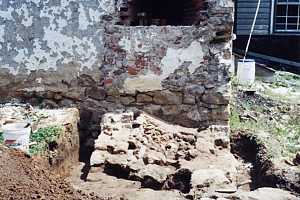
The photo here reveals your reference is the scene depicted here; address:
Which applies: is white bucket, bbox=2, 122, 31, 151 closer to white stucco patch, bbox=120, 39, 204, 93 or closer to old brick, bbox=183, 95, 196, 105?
white stucco patch, bbox=120, 39, 204, 93

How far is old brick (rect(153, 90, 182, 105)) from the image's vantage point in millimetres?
6844

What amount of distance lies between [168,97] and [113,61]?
0.82 meters

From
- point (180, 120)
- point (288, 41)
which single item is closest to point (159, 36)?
point (180, 120)

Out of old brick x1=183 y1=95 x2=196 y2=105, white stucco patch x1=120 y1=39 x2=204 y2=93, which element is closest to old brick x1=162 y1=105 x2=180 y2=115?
old brick x1=183 y1=95 x2=196 y2=105

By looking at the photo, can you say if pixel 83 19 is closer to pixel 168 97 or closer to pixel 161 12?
pixel 168 97

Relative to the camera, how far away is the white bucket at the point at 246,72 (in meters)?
9.02

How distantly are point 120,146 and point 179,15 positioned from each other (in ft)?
10.7

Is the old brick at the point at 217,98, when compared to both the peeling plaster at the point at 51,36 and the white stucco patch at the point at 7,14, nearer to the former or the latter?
the peeling plaster at the point at 51,36

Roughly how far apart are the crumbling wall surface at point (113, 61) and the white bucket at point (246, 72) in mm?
2340

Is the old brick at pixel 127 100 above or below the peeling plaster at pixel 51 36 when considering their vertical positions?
below

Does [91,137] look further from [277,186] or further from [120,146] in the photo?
[277,186]

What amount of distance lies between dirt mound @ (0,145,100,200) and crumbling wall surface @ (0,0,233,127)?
2.26 meters

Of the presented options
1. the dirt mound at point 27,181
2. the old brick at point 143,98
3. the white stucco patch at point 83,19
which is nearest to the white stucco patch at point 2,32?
the white stucco patch at point 83,19

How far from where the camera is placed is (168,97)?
685 centimetres
